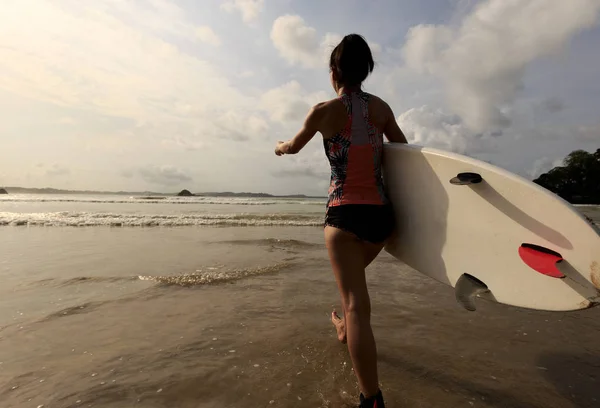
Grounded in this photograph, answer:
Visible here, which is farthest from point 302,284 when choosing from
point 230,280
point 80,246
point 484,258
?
point 80,246

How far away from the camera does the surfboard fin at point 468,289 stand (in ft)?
6.21

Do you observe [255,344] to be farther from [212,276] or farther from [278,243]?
[278,243]

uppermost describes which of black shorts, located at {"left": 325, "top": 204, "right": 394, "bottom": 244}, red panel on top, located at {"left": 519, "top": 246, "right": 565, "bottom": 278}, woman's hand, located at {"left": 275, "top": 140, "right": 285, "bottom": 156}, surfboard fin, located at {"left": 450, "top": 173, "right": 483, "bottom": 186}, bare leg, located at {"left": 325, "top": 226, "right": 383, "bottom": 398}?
woman's hand, located at {"left": 275, "top": 140, "right": 285, "bottom": 156}

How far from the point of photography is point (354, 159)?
1.84m

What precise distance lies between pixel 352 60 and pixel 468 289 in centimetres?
147

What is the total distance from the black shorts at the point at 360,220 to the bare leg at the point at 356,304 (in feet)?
0.13

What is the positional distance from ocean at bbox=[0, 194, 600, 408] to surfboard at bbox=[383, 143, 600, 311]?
0.54m

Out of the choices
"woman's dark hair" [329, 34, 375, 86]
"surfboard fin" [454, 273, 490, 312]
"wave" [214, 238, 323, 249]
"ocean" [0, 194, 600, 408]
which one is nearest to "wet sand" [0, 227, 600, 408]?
"ocean" [0, 194, 600, 408]

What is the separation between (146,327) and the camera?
2.53m

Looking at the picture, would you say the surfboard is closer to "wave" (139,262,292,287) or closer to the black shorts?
the black shorts

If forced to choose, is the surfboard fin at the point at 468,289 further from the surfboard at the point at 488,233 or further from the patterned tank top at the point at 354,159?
the patterned tank top at the point at 354,159

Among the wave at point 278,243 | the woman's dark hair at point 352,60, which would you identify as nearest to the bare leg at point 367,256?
Answer: the woman's dark hair at point 352,60

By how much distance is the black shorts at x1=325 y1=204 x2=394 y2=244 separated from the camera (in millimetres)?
1762

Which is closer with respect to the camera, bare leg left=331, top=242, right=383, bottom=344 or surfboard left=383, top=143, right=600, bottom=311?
surfboard left=383, top=143, right=600, bottom=311
